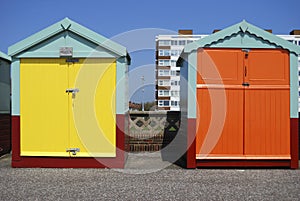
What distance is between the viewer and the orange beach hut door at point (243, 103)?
314 inches

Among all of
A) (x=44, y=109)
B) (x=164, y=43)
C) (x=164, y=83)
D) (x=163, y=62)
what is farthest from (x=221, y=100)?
(x=164, y=43)

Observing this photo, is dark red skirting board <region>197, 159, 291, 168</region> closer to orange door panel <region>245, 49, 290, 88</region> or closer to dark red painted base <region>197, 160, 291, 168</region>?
dark red painted base <region>197, 160, 291, 168</region>

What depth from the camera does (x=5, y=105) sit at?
10102mm

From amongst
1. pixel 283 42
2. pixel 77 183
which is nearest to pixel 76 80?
pixel 77 183

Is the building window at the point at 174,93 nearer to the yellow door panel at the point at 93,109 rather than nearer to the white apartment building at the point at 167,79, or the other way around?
the white apartment building at the point at 167,79

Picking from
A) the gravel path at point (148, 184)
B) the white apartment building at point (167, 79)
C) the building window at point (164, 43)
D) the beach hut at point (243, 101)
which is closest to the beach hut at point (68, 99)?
the gravel path at point (148, 184)

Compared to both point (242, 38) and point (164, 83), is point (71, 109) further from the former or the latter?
point (164, 83)

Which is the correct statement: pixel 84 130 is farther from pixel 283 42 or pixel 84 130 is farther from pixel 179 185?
pixel 283 42

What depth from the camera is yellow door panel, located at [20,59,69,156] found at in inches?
317

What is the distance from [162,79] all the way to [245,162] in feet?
45.7

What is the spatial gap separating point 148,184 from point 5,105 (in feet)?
18.1

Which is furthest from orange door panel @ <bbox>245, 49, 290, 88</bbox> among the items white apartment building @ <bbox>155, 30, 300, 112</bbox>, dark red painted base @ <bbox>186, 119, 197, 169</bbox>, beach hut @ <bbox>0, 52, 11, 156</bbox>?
white apartment building @ <bbox>155, 30, 300, 112</bbox>

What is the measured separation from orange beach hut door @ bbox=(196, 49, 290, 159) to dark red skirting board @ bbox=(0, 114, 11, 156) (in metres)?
5.34

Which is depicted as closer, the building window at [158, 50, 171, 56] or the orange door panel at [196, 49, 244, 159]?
the orange door panel at [196, 49, 244, 159]
